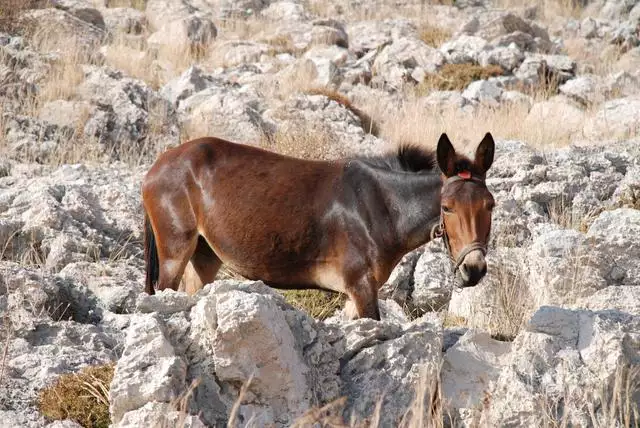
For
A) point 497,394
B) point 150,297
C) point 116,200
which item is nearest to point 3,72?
point 116,200

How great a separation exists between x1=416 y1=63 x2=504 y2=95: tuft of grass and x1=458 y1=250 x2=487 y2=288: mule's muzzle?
12.4 metres

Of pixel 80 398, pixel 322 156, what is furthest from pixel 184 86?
pixel 80 398

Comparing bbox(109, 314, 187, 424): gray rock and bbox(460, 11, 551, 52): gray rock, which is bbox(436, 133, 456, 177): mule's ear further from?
bbox(460, 11, 551, 52): gray rock

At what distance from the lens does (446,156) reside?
664 centimetres

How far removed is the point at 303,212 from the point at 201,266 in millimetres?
1156

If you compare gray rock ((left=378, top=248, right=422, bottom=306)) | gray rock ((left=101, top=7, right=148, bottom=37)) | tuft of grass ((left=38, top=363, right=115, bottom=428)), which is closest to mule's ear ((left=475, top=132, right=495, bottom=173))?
gray rock ((left=378, top=248, right=422, bottom=306))

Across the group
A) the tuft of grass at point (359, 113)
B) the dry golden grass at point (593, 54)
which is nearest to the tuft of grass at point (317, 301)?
the tuft of grass at point (359, 113)

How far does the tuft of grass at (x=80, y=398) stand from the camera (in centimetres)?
548

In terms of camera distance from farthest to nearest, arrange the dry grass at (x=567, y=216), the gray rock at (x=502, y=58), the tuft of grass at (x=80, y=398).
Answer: the gray rock at (x=502, y=58), the dry grass at (x=567, y=216), the tuft of grass at (x=80, y=398)

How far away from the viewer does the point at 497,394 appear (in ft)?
17.7

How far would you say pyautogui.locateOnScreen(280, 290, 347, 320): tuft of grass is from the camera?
28.1 ft

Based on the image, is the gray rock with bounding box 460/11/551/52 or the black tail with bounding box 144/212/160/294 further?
the gray rock with bounding box 460/11/551/52

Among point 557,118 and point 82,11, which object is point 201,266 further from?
point 82,11

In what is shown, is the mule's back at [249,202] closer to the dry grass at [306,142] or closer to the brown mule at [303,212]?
the brown mule at [303,212]
